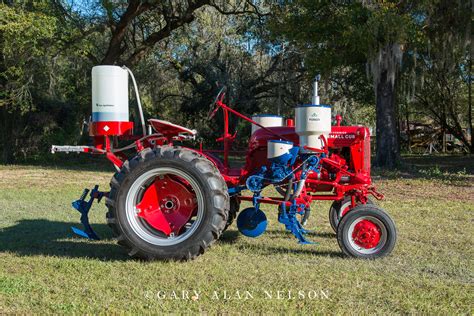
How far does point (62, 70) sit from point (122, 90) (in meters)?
17.0

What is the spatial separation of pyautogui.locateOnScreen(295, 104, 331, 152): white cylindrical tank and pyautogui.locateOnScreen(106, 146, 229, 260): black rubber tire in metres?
0.96

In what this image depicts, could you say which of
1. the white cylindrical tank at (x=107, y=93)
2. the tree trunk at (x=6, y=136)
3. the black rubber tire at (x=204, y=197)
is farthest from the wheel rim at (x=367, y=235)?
the tree trunk at (x=6, y=136)

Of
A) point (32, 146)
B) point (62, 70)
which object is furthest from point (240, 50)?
point (32, 146)

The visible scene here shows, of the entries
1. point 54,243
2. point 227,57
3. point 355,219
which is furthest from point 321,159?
point 227,57

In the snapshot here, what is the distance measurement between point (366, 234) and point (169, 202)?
2.00 metres

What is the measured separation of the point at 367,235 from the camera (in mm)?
4809

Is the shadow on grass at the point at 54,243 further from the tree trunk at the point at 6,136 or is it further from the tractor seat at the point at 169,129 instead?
the tree trunk at the point at 6,136

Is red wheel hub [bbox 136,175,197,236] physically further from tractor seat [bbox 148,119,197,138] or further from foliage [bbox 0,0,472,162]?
foliage [bbox 0,0,472,162]

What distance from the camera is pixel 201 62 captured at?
2180 centimetres

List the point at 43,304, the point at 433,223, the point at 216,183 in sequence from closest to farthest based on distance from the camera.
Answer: the point at 43,304 < the point at 216,183 < the point at 433,223

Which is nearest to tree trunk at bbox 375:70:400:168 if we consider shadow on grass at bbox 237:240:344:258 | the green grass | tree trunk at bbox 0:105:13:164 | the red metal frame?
the green grass

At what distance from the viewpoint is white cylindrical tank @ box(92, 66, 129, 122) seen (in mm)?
4852

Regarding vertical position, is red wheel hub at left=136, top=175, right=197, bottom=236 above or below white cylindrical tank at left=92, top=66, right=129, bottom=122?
below

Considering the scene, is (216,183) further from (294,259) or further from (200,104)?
(200,104)
